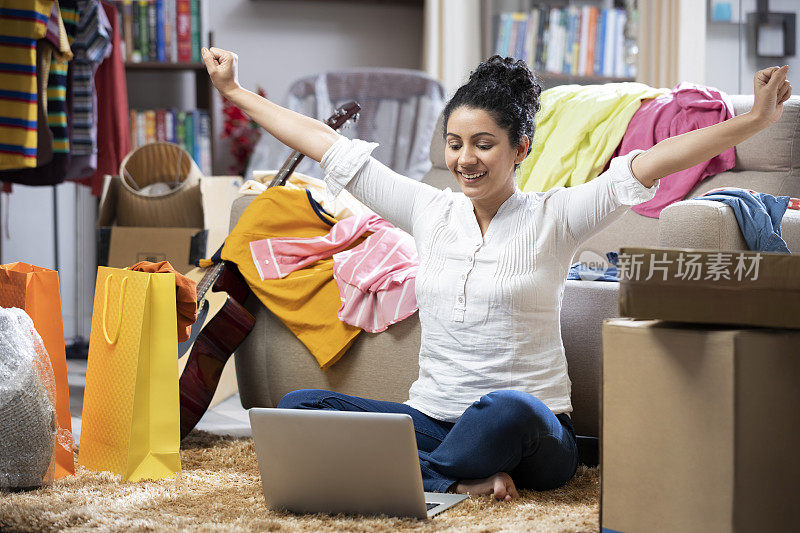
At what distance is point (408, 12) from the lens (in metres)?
4.23

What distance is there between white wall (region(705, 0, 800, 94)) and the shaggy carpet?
2102 mm

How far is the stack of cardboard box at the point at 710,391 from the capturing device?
3.72ft

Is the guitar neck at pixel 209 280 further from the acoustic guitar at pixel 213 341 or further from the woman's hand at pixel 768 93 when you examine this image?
the woman's hand at pixel 768 93

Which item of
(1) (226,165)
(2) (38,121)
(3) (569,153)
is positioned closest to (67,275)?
(1) (226,165)

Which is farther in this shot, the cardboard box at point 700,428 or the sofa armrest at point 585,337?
the sofa armrest at point 585,337

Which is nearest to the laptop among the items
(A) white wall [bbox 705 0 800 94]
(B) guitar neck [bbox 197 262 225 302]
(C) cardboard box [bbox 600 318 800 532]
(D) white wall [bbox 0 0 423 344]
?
(C) cardboard box [bbox 600 318 800 532]

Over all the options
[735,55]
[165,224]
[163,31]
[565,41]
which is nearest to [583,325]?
[165,224]

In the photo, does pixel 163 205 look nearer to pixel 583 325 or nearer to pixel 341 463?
pixel 583 325

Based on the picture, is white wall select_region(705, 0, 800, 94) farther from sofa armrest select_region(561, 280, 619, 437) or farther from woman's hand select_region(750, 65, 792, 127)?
woman's hand select_region(750, 65, 792, 127)

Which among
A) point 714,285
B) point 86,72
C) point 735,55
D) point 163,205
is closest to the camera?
point 714,285

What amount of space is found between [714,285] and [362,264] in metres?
0.93

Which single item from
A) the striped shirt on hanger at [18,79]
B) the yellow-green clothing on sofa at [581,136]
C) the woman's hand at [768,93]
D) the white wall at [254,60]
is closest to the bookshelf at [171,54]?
the white wall at [254,60]

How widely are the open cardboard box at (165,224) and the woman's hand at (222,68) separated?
1.34 metres

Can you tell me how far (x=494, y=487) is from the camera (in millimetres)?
1455
